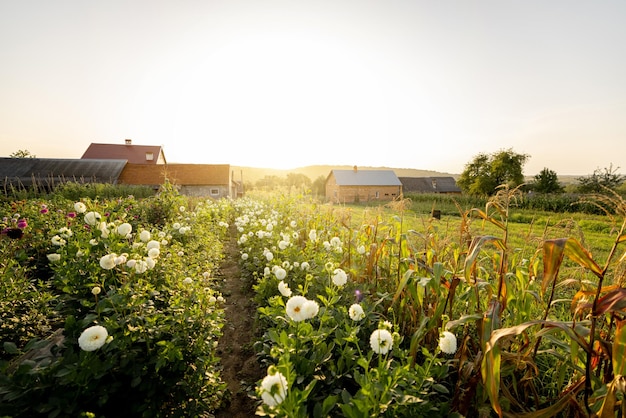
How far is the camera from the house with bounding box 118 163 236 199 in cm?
2361

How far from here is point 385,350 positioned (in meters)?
1.44

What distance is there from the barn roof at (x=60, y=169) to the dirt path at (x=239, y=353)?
2428cm

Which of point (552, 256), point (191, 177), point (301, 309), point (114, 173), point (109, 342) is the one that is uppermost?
point (114, 173)

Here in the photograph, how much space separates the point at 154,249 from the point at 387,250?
8.81ft

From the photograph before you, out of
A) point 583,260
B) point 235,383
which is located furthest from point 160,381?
point 583,260

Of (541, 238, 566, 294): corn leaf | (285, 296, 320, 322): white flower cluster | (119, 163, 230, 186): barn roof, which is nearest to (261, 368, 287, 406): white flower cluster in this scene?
(285, 296, 320, 322): white flower cluster

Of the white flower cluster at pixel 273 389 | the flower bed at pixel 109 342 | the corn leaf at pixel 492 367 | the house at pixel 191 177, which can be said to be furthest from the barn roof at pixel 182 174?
the corn leaf at pixel 492 367

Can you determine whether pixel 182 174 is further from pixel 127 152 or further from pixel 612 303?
pixel 612 303

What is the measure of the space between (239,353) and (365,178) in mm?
39334

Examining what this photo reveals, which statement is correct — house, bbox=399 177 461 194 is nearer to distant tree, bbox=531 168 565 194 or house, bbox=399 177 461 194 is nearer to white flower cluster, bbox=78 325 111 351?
distant tree, bbox=531 168 565 194

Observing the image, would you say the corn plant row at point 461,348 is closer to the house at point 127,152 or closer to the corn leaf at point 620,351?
the corn leaf at point 620,351

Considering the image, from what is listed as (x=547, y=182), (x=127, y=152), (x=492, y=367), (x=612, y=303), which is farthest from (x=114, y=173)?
(x=547, y=182)

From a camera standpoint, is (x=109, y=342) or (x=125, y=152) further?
(x=125, y=152)

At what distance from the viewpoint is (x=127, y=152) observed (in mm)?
29000
